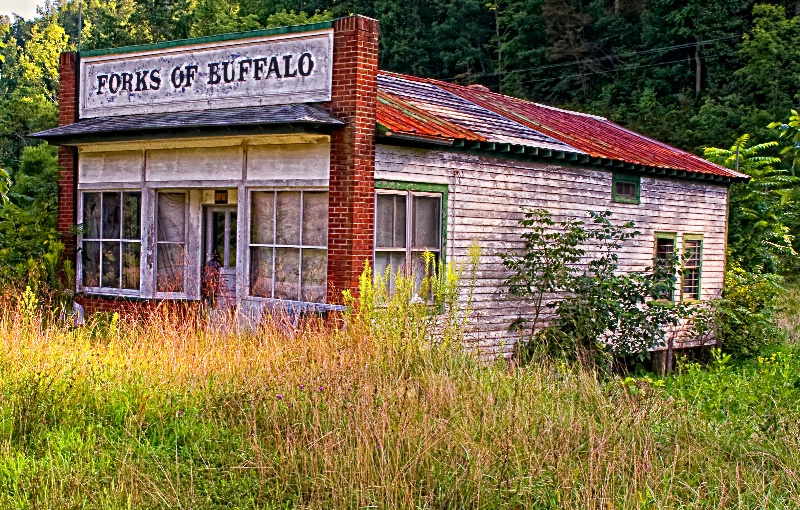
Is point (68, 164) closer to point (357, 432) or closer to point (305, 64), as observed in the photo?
point (305, 64)

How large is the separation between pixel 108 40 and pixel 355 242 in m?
39.5

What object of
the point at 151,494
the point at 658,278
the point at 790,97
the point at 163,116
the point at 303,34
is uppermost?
the point at 790,97

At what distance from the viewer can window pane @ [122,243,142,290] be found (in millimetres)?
15531

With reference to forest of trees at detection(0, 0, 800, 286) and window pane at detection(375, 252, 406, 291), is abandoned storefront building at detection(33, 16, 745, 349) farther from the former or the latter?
forest of trees at detection(0, 0, 800, 286)

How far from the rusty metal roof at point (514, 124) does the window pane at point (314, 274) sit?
2.10 m

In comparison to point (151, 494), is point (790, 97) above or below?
above

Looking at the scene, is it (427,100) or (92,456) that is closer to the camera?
(92,456)

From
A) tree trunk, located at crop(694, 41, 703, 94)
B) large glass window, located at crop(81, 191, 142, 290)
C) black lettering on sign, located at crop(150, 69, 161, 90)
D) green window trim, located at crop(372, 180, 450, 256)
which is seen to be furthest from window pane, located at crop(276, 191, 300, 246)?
tree trunk, located at crop(694, 41, 703, 94)

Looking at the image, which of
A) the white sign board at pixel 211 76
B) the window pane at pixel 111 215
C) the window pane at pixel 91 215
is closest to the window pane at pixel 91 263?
the window pane at pixel 91 215

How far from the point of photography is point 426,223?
14.2 metres

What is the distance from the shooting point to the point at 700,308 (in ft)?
62.5

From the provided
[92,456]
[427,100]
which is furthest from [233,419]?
[427,100]

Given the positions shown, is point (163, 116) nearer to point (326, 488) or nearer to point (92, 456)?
point (92, 456)

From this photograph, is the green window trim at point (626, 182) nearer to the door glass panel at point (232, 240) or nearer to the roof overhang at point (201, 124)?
the roof overhang at point (201, 124)
